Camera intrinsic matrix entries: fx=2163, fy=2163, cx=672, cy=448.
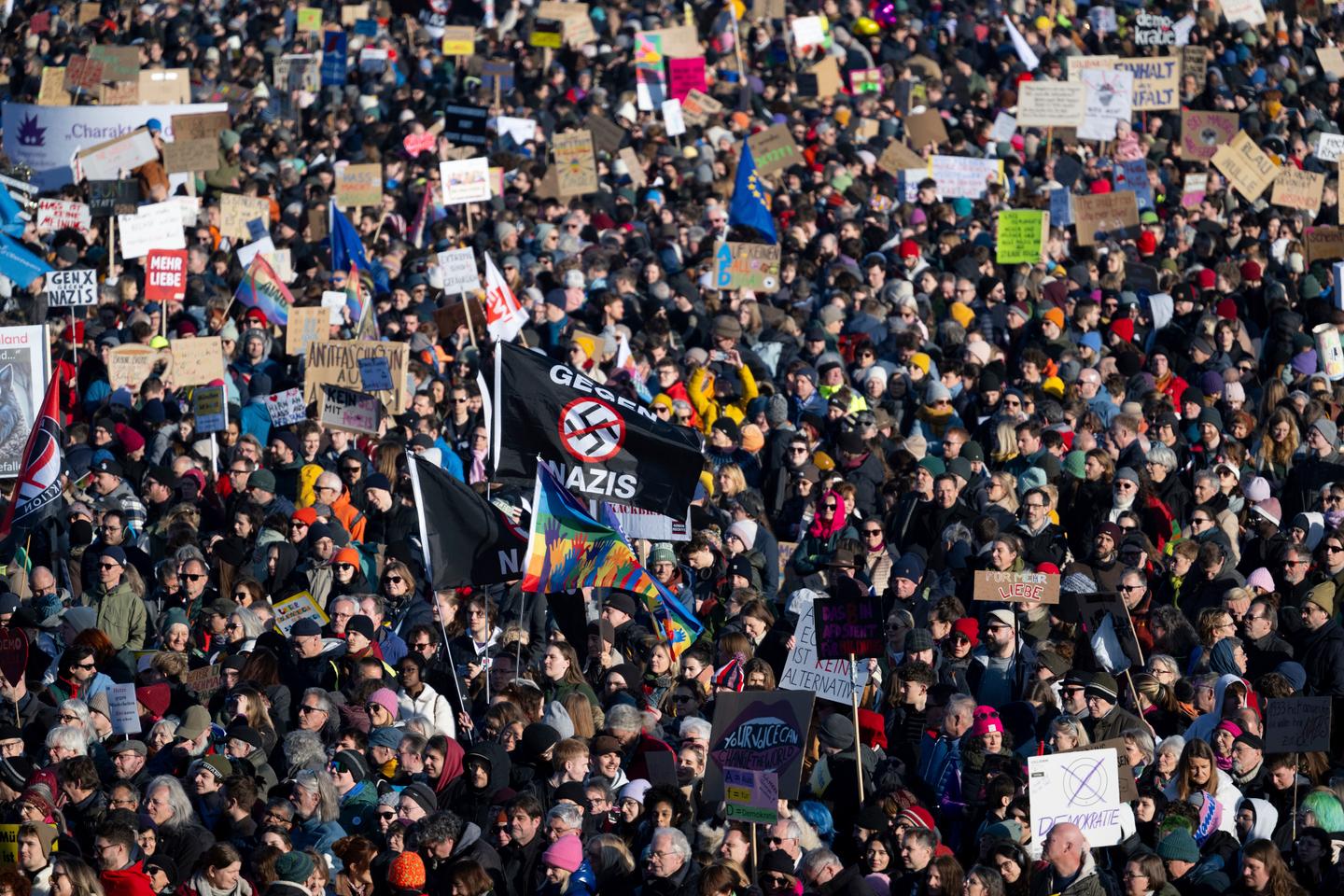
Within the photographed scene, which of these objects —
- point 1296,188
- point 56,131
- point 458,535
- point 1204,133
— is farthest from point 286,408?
point 1204,133

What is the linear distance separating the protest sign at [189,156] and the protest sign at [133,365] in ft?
15.7

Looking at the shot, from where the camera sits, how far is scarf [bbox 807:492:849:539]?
45.2 feet

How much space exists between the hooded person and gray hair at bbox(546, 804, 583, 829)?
0.65 meters

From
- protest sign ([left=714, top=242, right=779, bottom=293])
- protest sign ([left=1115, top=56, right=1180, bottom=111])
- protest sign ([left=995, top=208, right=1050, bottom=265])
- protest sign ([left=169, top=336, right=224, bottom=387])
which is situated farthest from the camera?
protest sign ([left=1115, top=56, right=1180, bottom=111])

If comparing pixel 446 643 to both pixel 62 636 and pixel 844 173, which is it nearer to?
A: pixel 62 636

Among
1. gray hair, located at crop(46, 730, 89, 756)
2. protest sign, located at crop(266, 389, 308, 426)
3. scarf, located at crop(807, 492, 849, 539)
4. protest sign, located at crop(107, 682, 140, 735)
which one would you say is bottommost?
protest sign, located at crop(266, 389, 308, 426)

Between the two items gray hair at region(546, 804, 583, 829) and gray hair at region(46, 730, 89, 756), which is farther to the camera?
gray hair at region(46, 730, 89, 756)

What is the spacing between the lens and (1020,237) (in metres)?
18.9

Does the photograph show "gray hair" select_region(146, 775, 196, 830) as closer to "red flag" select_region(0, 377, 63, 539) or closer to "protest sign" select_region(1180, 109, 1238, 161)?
"red flag" select_region(0, 377, 63, 539)

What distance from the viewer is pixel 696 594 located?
43.5ft

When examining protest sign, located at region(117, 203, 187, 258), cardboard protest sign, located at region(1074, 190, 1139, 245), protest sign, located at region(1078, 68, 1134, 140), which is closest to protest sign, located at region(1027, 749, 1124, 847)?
cardboard protest sign, located at region(1074, 190, 1139, 245)

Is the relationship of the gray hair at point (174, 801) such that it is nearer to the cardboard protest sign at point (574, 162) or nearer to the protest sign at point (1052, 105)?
the cardboard protest sign at point (574, 162)

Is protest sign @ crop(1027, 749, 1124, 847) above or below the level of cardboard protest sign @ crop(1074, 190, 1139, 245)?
above

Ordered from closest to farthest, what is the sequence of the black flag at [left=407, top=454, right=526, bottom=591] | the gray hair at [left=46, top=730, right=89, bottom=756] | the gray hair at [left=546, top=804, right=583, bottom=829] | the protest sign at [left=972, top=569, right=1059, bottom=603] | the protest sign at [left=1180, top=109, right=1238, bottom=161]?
the gray hair at [left=546, top=804, right=583, bottom=829] < the gray hair at [left=46, top=730, right=89, bottom=756] < the black flag at [left=407, top=454, right=526, bottom=591] < the protest sign at [left=972, top=569, right=1059, bottom=603] < the protest sign at [left=1180, top=109, right=1238, bottom=161]
